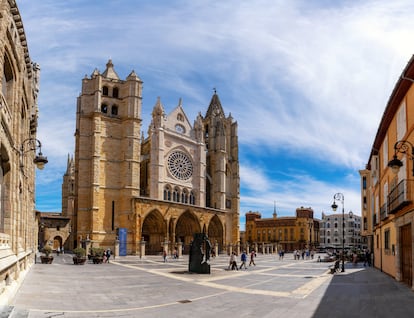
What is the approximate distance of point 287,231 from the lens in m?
106

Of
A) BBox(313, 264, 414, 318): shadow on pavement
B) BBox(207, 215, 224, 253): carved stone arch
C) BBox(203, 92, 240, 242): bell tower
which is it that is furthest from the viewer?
BBox(203, 92, 240, 242): bell tower

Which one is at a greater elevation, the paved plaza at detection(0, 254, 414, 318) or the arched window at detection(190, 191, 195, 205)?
the arched window at detection(190, 191, 195, 205)

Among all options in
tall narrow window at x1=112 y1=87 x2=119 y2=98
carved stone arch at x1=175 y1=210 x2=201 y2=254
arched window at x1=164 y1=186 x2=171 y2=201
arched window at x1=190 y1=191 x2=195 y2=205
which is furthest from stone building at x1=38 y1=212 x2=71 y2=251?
tall narrow window at x1=112 y1=87 x2=119 y2=98

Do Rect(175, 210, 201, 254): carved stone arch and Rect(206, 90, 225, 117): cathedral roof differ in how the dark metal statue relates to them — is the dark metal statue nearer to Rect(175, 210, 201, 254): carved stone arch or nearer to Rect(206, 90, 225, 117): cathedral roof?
Rect(175, 210, 201, 254): carved stone arch

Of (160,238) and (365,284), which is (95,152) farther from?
(365,284)

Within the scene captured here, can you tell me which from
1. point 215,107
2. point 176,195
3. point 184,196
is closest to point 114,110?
point 176,195

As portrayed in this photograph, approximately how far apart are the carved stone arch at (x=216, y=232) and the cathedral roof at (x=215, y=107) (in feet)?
67.9

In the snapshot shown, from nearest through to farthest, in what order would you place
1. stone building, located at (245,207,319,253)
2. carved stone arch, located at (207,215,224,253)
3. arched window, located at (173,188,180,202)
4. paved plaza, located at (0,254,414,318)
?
paved plaza, located at (0,254,414,318) → arched window, located at (173,188,180,202) → carved stone arch, located at (207,215,224,253) → stone building, located at (245,207,319,253)

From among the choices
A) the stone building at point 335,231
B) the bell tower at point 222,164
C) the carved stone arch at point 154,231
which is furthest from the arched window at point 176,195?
the stone building at point 335,231

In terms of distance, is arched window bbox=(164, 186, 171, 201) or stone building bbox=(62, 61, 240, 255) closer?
stone building bbox=(62, 61, 240, 255)

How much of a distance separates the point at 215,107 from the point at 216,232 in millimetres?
24105

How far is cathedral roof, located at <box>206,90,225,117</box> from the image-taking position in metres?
76.8

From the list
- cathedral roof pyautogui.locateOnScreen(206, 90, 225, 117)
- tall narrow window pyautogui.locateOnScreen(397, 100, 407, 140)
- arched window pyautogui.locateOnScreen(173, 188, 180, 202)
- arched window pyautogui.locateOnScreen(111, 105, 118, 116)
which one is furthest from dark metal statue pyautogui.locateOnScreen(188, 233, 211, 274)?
cathedral roof pyautogui.locateOnScreen(206, 90, 225, 117)

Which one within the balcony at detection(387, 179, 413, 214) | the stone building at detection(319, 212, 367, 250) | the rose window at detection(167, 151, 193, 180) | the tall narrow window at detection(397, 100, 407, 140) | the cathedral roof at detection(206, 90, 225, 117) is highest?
the cathedral roof at detection(206, 90, 225, 117)
